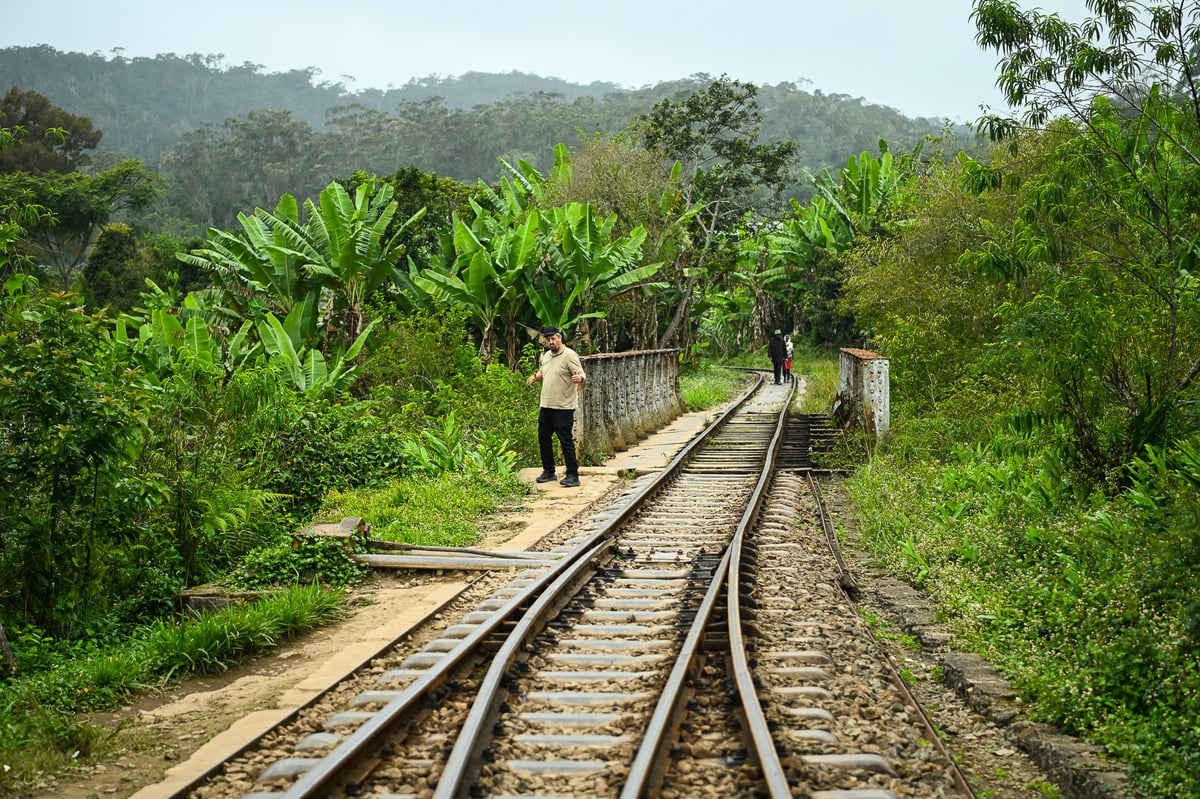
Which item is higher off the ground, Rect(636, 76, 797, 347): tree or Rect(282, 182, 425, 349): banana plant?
Rect(636, 76, 797, 347): tree

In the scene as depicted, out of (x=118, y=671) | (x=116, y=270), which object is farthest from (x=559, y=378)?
(x=116, y=270)

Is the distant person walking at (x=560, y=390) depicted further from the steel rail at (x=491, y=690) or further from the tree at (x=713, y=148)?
the tree at (x=713, y=148)

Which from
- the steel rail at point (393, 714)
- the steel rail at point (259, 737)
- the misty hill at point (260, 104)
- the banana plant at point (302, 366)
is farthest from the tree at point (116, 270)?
the misty hill at point (260, 104)

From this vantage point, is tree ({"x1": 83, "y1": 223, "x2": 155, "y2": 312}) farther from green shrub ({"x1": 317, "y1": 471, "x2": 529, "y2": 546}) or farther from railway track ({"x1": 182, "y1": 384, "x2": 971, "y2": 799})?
railway track ({"x1": 182, "y1": 384, "x2": 971, "y2": 799})

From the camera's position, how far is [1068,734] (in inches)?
194

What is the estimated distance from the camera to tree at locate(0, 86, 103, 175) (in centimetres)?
4625

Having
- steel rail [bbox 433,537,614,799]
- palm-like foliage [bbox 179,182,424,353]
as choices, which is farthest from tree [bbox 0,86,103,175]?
steel rail [bbox 433,537,614,799]

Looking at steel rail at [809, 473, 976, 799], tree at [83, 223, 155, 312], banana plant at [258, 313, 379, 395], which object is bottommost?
steel rail at [809, 473, 976, 799]

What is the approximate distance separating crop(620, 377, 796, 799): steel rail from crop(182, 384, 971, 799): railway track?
12mm

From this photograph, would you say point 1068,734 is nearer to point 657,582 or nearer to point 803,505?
point 657,582

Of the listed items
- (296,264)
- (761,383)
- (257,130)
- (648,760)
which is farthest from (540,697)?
(257,130)

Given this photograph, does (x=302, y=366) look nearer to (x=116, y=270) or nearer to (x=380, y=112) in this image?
(x=116, y=270)

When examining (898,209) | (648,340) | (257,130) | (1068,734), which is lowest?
(1068,734)

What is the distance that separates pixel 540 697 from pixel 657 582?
2508 millimetres
